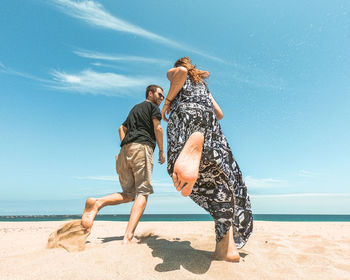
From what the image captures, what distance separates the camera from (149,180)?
2875 millimetres

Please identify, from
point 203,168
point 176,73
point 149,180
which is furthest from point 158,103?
point 203,168

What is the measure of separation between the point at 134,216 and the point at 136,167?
59 centimetres

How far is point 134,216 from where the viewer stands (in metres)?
2.62

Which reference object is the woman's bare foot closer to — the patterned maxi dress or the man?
the patterned maxi dress

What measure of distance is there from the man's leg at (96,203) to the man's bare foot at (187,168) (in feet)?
5.19

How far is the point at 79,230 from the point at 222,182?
1.66 meters

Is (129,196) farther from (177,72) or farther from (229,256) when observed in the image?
(177,72)

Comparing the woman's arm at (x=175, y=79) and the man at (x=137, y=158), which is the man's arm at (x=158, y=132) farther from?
the woman's arm at (x=175, y=79)

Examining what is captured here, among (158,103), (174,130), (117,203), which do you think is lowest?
(117,203)

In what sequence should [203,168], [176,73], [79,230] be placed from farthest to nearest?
[79,230] < [176,73] < [203,168]

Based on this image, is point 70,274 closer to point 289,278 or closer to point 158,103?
point 289,278

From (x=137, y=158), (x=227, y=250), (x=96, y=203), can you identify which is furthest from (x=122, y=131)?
(x=227, y=250)

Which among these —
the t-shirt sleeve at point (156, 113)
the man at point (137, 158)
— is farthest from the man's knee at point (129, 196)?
the t-shirt sleeve at point (156, 113)

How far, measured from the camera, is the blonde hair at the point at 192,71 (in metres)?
2.12
